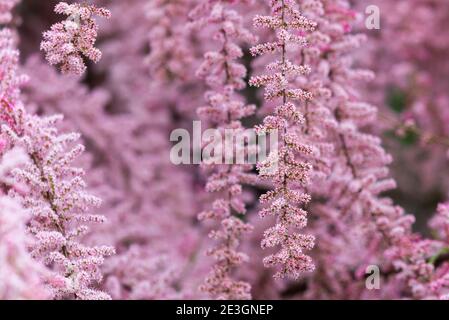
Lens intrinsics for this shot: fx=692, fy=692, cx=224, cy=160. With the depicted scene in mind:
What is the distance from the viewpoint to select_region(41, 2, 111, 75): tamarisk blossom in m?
0.86

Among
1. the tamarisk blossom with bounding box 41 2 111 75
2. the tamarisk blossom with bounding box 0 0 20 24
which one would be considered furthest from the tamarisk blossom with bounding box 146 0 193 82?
the tamarisk blossom with bounding box 41 2 111 75

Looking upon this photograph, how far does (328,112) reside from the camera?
3.35ft

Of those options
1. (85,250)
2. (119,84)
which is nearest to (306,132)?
(85,250)

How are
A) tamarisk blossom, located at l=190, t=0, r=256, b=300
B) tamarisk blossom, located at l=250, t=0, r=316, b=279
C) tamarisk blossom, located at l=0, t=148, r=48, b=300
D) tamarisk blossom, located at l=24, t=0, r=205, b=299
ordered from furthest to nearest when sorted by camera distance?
tamarisk blossom, located at l=24, t=0, r=205, b=299 < tamarisk blossom, located at l=190, t=0, r=256, b=300 < tamarisk blossom, located at l=250, t=0, r=316, b=279 < tamarisk blossom, located at l=0, t=148, r=48, b=300

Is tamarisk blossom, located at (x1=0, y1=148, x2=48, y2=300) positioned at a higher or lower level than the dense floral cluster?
lower

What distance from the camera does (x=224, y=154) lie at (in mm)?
1018

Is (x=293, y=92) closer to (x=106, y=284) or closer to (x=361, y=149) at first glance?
(x=361, y=149)

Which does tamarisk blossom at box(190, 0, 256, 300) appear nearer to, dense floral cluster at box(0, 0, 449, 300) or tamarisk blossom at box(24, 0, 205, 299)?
dense floral cluster at box(0, 0, 449, 300)

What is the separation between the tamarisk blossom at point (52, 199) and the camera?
872 millimetres

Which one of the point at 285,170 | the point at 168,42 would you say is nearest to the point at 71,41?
the point at 285,170

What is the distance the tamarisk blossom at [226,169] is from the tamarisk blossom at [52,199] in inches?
7.0

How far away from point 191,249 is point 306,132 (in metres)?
0.56

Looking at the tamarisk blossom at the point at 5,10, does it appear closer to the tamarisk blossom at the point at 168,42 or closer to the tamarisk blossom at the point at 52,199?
the tamarisk blossom at the point at 52,199

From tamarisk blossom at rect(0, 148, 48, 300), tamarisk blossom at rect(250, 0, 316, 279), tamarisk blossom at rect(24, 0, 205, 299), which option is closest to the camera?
tamarisk blossom at rect(0, 148, 48, 300)
